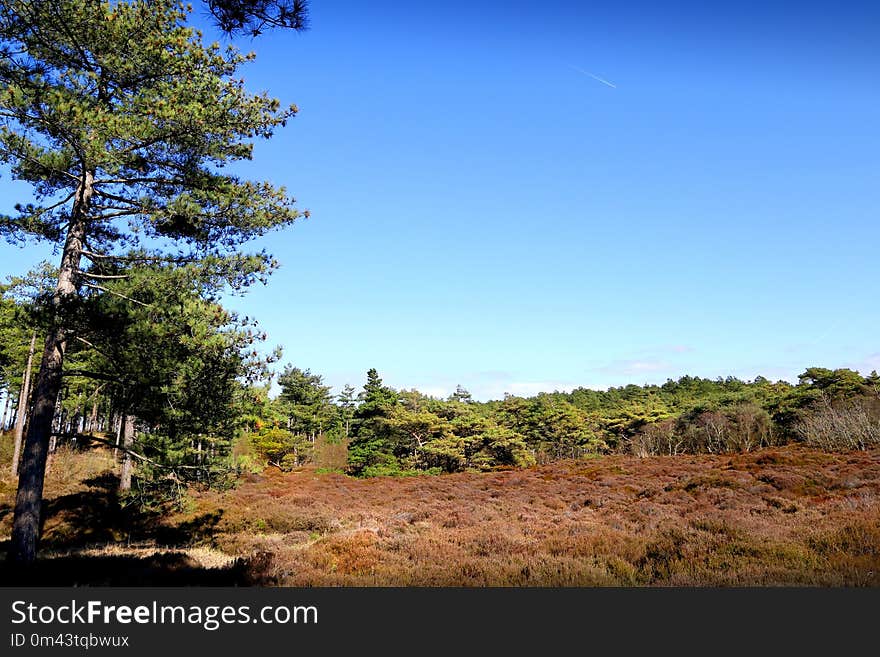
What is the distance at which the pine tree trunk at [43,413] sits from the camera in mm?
7426

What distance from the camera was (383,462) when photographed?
42.6 m

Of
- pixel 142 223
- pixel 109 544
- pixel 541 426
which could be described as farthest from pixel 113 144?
pixel 541 426

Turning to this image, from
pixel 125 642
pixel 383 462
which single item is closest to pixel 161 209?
pixel 125 642

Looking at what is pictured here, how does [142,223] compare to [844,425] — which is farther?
[844,425]

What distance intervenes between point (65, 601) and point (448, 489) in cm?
2331

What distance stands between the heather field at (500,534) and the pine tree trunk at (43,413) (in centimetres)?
67

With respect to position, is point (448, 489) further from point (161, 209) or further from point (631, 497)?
point (161, 209)

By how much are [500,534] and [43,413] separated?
10123mm

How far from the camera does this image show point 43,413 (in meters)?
7.79

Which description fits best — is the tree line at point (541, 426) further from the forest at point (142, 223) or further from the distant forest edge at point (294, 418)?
Result: the forest at point (142, 223)

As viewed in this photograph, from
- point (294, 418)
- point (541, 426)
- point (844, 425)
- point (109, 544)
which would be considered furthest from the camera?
point (541, 426)

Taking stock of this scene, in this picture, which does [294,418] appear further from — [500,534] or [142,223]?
[142,223]

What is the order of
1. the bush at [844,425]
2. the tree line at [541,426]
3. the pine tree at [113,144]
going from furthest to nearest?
the tree line at [541,426]
the bush at [844,425]
the pine tree at [113,144]

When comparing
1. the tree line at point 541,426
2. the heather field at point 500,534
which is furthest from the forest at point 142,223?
the tree line at point 541,426
